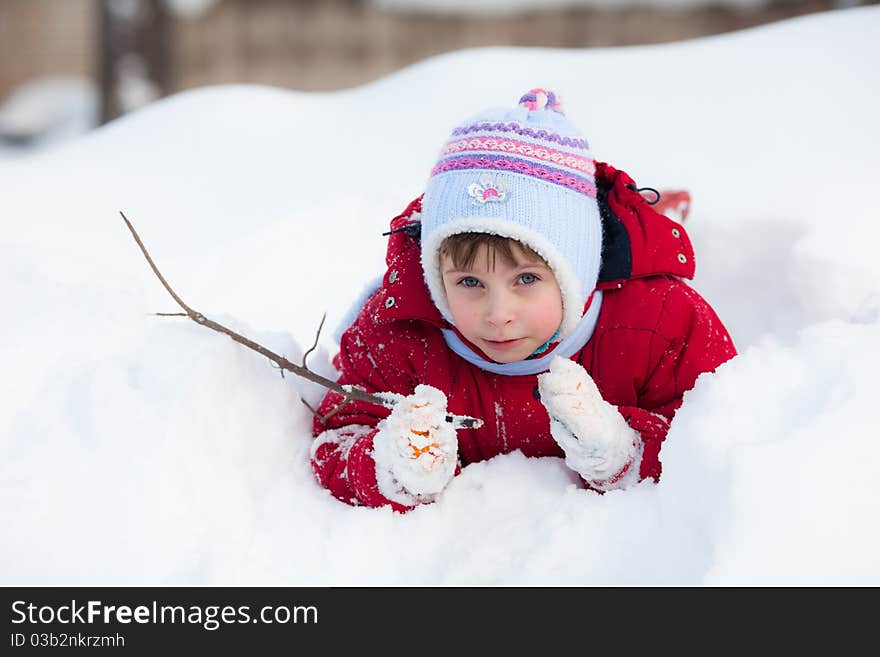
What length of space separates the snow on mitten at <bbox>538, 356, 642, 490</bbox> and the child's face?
11 centimetres

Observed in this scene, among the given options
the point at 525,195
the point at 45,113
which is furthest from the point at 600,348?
the point at 45,113

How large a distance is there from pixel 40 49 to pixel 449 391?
29.7 feet

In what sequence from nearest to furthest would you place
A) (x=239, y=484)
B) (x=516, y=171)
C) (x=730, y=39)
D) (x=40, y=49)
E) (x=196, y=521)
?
(x=196, y=521) < (x=239, y=484) < (x=516, y=171) < (x=730, y=39) < (x=40, y=49)

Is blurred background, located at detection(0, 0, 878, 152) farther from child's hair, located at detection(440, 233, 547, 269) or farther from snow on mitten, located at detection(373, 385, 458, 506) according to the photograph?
snow on mitten, located at detection(373, 385, 458, 506)

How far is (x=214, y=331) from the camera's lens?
1641 mm

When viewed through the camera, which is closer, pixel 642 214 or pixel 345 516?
pixel 345 516

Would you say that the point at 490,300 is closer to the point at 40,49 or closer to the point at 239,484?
the point at 239,484

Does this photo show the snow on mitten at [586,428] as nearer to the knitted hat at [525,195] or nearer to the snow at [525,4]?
the knitted hat at [525,195]

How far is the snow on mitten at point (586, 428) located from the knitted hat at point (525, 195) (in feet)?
0.67

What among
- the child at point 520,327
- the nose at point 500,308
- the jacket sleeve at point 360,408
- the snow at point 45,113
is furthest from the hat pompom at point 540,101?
the snow at point 45,113

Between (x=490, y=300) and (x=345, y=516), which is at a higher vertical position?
(x=490, y=300)

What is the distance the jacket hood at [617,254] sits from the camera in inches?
68.4
